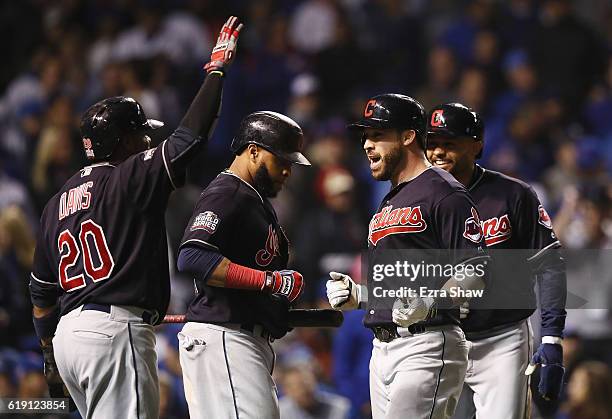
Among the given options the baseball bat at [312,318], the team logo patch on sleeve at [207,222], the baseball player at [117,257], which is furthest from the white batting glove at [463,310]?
the baseball player at [117,257]

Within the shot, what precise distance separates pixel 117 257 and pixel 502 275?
6.04ft

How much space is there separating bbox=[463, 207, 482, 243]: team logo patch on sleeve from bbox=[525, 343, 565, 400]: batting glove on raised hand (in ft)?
2.60

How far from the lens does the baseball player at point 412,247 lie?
445 centimetres

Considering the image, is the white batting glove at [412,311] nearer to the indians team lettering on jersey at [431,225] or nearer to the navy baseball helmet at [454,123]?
the indians team lettering on jersey at [431,225]

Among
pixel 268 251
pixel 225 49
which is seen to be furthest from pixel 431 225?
pixel 225 49

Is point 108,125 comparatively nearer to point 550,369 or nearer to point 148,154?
point 148,154

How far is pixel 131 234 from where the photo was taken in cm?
459

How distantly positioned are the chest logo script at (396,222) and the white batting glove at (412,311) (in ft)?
0.99

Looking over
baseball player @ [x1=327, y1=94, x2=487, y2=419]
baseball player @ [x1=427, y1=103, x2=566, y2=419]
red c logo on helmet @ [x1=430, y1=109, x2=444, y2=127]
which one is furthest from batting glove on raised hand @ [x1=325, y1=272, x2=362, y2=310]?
red c logo on helmet @ [x1=430, y1=109, x2=444, y2=127]

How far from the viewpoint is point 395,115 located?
470 cm

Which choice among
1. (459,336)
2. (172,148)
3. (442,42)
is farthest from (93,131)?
(442,42)

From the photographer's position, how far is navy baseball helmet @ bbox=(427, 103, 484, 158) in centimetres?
522

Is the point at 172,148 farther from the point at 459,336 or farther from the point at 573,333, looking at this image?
the point at 573,333

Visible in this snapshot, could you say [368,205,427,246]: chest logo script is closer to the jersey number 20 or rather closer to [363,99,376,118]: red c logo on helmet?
[363,99,376,118]: red c logo on helmet
